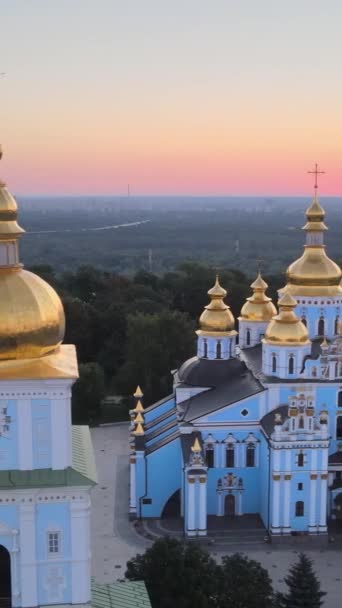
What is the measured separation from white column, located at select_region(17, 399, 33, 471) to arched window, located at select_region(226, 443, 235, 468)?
545 inches

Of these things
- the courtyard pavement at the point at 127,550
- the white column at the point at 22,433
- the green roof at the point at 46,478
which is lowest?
the courtyard pavement at the point at 127,550

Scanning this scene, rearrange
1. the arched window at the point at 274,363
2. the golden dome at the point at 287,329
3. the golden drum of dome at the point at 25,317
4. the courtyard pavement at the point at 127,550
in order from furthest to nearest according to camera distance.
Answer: the arched window at the point at 274,363 < the golden dome at the point at 287,329 < the courtyard pavement at the point at 127,550 < the golden drum of dome at the point at 25,317

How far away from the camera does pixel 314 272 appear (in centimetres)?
2691

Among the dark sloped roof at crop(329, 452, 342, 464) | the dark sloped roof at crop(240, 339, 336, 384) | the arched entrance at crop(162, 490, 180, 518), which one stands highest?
the dark sloped roof at crop(240, 339, 336, 384)

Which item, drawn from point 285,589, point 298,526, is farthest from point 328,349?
point 285,589

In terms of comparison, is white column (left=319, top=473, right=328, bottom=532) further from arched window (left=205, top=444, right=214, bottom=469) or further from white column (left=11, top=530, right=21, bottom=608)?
white column (left=11, top=530, right=21, bottom=608)

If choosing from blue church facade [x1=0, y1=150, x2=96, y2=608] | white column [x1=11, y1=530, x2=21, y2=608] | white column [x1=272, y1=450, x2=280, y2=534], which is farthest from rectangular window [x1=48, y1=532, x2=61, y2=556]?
white column [x1=272, y1=450, x2=280, y2=534]

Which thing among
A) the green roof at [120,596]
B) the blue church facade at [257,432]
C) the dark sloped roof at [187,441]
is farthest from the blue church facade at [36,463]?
the dark sloped roof at [187,441]

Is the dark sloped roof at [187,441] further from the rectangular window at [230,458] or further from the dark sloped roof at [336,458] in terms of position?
the dark sloped roof at [336,458]

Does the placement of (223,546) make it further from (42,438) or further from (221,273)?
(221,273)

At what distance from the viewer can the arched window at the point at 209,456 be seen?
23.6m

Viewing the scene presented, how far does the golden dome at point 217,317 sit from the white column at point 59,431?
16.0 m

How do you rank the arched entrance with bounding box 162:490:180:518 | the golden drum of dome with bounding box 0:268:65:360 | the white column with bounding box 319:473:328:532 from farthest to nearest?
the arched entrance with bounding box 162:490:180:518 → the white column with bounding box 319:473:328:532 → the golden drum of dome with bounding box 0:268:65:360

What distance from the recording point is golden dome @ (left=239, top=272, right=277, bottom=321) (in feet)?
97.6
